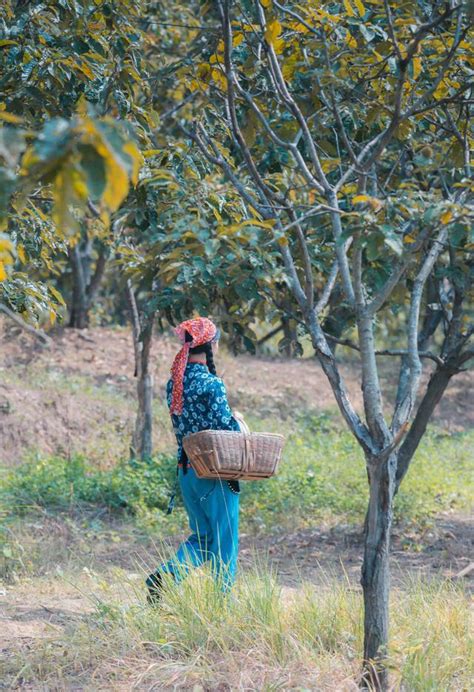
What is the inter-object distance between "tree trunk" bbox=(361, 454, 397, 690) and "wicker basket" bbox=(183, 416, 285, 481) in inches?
48.5

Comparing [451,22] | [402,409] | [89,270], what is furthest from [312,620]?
[89,270]

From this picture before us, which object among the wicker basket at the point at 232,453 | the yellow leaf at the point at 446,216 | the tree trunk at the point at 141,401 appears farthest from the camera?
the tree trunk at the point at 141,401

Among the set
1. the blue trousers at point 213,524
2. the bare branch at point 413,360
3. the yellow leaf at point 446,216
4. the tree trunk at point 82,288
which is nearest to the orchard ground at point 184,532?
the blue trousers at point 213,524

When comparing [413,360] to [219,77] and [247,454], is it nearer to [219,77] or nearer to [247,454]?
[247,454]

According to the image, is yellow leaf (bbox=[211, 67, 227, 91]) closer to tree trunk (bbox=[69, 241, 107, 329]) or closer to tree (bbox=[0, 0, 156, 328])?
tree (bbox=[0, 0, 156, 328])

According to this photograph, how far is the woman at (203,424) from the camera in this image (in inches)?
208

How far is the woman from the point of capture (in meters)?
5.29

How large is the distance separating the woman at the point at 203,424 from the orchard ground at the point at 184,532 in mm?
316

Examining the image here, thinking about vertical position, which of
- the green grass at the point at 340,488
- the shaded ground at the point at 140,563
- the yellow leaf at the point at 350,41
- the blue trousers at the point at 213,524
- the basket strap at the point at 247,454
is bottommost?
the shaded ground at the point at 140,563

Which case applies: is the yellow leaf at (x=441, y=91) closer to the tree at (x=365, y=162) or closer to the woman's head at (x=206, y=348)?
the tree at (x=365, y=162)

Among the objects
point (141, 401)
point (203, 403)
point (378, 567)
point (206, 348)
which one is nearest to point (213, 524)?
point (203, 403)

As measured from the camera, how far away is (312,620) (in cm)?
441

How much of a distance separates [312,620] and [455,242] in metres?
1.99

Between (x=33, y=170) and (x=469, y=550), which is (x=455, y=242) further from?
(x=469, y=550)
